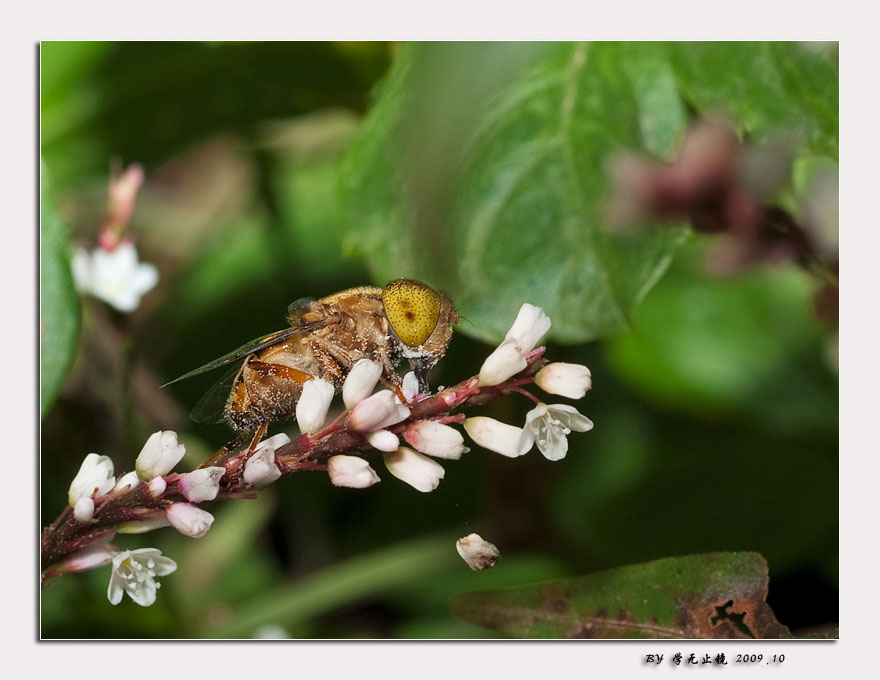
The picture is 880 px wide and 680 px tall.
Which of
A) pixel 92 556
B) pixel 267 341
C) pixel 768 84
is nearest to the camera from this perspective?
pixel 92 556

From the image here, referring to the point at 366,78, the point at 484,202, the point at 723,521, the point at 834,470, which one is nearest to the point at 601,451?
the point at 723,521

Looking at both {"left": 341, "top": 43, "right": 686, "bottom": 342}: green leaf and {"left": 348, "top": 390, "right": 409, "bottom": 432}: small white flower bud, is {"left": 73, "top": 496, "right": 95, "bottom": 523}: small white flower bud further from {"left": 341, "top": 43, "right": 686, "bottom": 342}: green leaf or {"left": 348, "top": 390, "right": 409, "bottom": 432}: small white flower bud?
{"left": 341, "top": 43, "right": 686, "bottom": 342}: green leaf

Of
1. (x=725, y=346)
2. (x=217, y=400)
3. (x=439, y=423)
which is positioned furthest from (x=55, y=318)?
(x=725, y=346)

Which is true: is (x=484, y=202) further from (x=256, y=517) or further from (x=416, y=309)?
(x=256, y=517)

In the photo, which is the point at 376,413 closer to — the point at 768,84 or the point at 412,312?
the point at 412,312

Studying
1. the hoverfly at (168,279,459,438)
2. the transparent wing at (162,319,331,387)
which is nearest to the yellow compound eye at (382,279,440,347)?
the hoverfly at (168,279,459,438)
